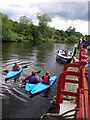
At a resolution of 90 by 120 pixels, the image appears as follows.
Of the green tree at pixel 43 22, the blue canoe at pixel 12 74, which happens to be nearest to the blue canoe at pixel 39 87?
the blue canoe at pixel 12 74

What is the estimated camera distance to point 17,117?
8.79 m

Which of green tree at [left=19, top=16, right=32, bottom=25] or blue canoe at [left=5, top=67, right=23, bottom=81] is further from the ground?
green tree at [left=19, top=16, right=32, bottom=25]

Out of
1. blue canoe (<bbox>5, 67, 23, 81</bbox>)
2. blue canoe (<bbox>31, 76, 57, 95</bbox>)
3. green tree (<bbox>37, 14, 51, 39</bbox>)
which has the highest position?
green tree (<bbox>37, 14, 51, 39</bbox>)

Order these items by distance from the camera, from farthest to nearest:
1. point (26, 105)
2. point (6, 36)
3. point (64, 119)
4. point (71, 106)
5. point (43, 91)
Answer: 1. point (6, 36)
2. point (43, 91)
3. point (26, 105)
4. point (71, 106)
5. point (64, 119)

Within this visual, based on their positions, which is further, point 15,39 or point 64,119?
point 15,39

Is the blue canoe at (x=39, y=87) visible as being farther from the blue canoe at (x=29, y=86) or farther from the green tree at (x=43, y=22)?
the green tree at (x=43, y=22)

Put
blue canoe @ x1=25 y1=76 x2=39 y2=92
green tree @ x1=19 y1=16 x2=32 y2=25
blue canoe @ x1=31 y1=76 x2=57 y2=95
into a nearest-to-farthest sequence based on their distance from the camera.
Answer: blue canoe @ x1=31 y1=76 x2=57 y2=95 < blue canoe @ x1=25 y1=76 x2=39 y2=92 < green tree @ x1=19 y1=16 x2=32 y2=25

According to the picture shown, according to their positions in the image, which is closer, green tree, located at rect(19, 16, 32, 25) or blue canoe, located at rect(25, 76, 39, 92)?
blue canoe, located at rect(25, 76, 39, 92)

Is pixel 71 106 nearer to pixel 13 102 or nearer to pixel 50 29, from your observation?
pixel 13 102

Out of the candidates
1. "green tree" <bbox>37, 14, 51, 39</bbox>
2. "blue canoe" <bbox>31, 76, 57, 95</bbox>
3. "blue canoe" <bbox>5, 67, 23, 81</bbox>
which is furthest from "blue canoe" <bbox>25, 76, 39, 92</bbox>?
"green tree" <bbox>37, 14, 51, 39</bbox>

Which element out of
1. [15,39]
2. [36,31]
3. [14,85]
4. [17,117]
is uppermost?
[36,31]

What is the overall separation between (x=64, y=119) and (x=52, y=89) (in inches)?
319

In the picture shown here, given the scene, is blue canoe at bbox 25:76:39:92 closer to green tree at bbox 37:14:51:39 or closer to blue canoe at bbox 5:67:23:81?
blue canoe at bbox 5:67:23:81

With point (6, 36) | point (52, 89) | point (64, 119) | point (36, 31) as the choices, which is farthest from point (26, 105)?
point (36, 31)
